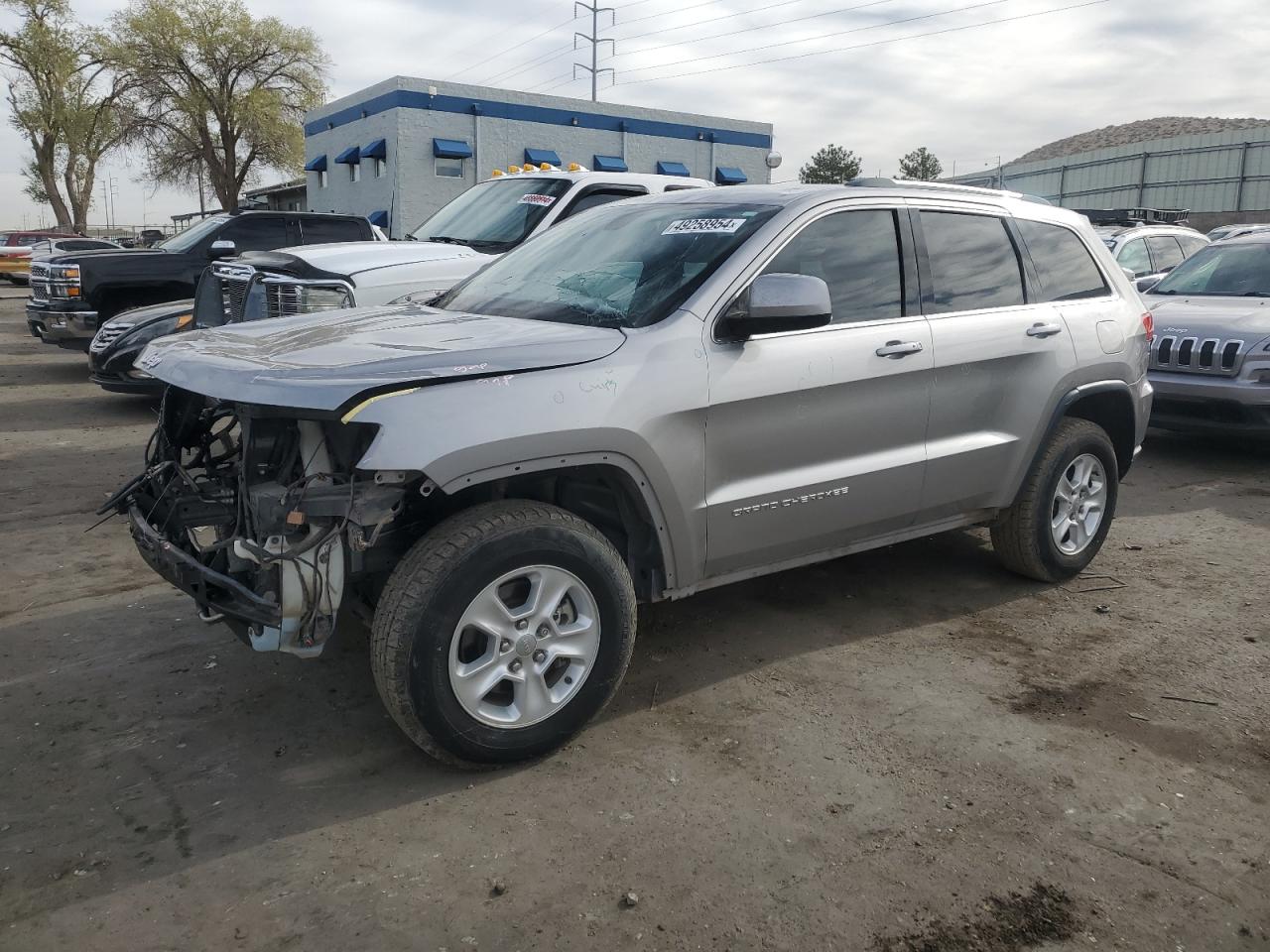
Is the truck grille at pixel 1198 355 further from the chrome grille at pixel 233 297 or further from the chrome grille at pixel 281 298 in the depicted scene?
the chrome grille at pixel 233 297

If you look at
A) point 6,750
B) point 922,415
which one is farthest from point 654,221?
point 6,750

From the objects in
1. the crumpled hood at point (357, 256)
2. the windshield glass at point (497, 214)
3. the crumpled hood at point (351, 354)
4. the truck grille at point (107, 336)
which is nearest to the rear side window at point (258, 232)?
the truck grille at point (107, 336)

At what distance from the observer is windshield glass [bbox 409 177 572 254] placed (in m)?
7.90

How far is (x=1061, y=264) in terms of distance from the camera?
16.3ft

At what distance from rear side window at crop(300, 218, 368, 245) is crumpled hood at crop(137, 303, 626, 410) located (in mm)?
7908

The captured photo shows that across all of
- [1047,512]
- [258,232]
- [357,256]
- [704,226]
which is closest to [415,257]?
[357,256]

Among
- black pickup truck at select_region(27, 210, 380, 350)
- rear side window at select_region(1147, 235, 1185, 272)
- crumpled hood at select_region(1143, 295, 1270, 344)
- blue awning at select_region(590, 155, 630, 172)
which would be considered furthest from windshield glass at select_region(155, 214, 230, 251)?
blue awning at select_region(590, 155, 630, 172)

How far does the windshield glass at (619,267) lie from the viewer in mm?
3742

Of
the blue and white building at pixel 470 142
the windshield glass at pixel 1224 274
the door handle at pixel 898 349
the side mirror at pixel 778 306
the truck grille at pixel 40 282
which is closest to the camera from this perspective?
the side mirror at pixel 778 306

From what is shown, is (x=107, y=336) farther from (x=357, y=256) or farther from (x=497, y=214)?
(x=497, y=214)

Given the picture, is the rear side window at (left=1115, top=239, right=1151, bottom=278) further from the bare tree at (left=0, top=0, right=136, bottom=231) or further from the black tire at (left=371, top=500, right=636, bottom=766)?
the bare tree at (left=0, top=0, right=136, bottom=231)

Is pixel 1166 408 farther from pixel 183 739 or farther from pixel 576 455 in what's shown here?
pixel 183 739

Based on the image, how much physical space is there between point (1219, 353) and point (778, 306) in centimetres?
563

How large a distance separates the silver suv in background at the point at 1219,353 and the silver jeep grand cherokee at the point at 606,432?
324 cm
